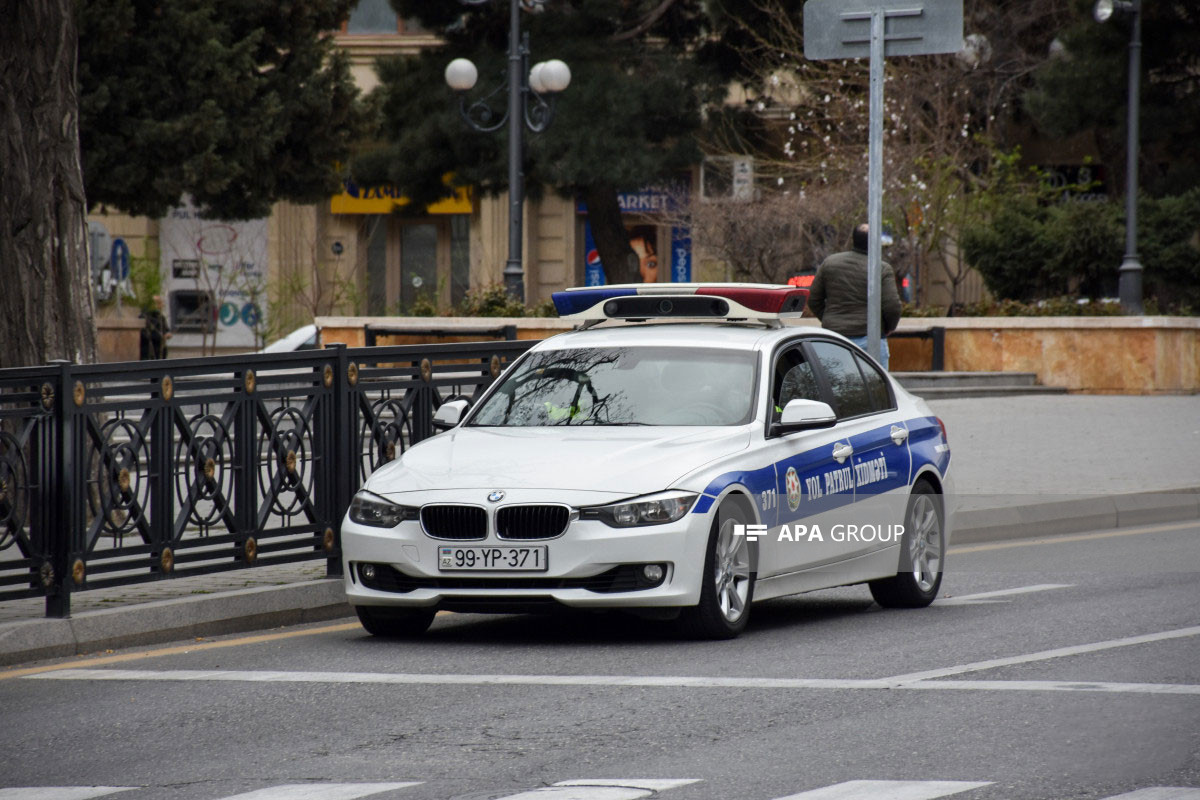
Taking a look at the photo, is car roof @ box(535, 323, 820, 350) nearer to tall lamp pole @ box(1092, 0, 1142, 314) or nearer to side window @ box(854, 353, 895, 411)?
side window @ box(854, 353, 895, 411)

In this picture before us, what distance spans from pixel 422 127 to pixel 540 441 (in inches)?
1019

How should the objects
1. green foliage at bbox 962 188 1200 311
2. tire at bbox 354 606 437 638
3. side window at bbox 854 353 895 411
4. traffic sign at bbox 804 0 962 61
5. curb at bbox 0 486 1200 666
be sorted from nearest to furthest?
1. curb at bbox 0 486 1200 666
2. tire at bbox 354 606 437 638
3. side window at bbox 854 353 895 411
4. traffic sign at bbox 804 0 962 61
5. green foliage at bbox 962 188 1200 311

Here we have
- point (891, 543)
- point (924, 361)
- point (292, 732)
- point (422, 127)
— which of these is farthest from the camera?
point (422, 127)

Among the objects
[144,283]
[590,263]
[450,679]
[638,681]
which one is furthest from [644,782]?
[590,263]

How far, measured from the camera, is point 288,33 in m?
29.8

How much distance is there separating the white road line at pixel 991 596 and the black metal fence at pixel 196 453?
2.83 m

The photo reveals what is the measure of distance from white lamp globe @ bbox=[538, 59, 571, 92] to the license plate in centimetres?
1885

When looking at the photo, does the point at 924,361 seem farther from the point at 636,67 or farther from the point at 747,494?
the point at 747,494

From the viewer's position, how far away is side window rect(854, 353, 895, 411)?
395 inches

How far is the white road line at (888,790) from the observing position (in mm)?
5340

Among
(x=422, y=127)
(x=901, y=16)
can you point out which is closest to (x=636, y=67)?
(x=422, y=127)

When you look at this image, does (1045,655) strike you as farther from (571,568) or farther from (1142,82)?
(1142,82)

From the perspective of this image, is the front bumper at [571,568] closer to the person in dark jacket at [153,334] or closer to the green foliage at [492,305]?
the green foliage at [492,305]

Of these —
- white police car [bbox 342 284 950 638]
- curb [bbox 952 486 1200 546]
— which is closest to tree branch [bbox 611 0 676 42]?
curb [bbox 952 486 1200 546]
